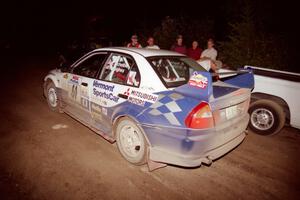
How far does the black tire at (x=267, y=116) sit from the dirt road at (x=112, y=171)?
220 millimetres

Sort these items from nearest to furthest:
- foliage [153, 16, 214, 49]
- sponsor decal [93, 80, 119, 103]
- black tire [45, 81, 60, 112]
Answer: sponsor decal [93, 80, 119, 103], black tire [45, 81, 60, 112], foliage [153, 16, 214, 49]

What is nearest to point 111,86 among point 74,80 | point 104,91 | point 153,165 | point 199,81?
point 104,91

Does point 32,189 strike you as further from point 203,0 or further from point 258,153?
point 203,0

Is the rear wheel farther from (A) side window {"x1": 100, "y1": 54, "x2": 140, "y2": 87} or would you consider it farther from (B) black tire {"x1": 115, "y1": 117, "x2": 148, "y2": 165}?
(B) black tire {"x1": 115, "y1": 117, "x2": 148, "y2": 165}

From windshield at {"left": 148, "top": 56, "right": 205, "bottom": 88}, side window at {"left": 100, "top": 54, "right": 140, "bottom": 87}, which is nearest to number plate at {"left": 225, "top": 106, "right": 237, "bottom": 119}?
windshield at {"left": 148, "top": 56, "right": 205, "bottom": 88}

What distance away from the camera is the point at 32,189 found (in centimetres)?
334

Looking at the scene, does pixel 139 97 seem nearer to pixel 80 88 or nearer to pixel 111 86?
pixel 111 86

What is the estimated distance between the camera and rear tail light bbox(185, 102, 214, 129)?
311cm

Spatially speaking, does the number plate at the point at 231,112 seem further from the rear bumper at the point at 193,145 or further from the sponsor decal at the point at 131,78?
the sponsor decal at the point at 131,78

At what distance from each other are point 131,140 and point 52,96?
124 inches

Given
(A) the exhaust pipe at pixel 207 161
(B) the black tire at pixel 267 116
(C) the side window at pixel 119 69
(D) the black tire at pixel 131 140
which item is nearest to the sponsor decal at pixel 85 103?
(C) the side window at pixel 119 69

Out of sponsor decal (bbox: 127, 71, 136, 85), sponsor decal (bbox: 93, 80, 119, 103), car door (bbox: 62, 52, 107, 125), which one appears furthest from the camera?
car door (bbox: 62, 52, 107, 125)

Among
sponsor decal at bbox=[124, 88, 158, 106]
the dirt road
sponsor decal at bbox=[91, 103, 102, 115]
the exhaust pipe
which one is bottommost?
the dirt road

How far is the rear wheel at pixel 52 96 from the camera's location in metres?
5.99
